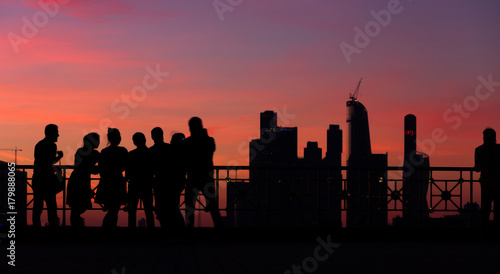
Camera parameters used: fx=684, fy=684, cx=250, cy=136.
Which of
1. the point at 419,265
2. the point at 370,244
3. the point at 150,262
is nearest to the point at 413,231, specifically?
the point at 370,244

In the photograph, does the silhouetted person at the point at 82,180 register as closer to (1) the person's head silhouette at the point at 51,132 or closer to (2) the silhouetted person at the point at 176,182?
(1) the person's head silhouette at the point at 51,132

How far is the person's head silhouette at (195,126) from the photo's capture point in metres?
10.2

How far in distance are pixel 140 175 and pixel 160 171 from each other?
0.40 meters

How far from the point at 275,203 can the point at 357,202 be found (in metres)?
1.67

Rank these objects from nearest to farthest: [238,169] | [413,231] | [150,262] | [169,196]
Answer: [150,262]
[169,196]
[413,231]
[238,169]

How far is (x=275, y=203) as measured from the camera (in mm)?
13852

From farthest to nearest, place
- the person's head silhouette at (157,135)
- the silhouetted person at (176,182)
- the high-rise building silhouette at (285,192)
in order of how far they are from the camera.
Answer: the high-rise building silhouette at (285,192) < the person's head silhouette at (157,135) < the silhouetted person at (176,182)

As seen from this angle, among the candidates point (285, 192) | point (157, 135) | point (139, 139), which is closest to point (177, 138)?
point (157, 135)

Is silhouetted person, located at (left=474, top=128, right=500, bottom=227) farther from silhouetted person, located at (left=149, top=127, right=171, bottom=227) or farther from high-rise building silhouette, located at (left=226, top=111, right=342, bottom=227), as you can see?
silhouetted person, located at (left=149, top=127, right=171, bottom=227)

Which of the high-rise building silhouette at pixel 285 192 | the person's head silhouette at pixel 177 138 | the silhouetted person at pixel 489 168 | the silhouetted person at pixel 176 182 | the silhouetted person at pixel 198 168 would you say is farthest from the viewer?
the high-rise building silhouette at pixel 285 192

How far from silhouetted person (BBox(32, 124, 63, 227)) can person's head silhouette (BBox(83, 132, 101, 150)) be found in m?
0.59

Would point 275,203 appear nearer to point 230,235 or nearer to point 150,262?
point 230,235

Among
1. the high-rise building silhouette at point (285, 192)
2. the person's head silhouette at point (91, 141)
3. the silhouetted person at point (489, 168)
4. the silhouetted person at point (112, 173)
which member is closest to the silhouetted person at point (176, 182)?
the silhouetted person at point (112, 173)

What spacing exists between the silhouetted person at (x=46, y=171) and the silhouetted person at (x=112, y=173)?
0.75 meters
